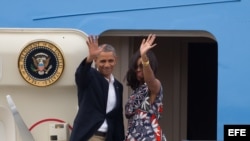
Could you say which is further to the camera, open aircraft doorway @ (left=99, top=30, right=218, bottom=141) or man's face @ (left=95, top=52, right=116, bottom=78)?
open aircraft doorway @ (left=99, top=30, right=218, bottom=141)

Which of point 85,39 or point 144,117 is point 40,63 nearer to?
point 85,39

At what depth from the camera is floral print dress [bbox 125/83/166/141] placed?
296cm

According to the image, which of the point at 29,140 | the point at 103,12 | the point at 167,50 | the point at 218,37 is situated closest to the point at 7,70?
the point at 29,140

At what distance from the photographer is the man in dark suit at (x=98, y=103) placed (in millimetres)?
2949

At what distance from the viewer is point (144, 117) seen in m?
2.97

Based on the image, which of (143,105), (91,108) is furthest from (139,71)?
(91,108)

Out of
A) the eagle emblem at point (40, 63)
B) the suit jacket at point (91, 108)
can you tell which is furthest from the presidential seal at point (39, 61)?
the suit jacket at point (91, 108)

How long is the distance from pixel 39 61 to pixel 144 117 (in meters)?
0.59

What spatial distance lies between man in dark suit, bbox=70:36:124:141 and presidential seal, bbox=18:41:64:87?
16 centimetres

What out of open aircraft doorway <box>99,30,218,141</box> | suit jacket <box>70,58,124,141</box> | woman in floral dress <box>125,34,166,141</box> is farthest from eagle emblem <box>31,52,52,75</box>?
open aircraft doorway <box>99,30,218,141</box>

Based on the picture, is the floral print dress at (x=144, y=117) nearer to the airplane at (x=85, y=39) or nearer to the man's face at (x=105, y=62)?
the man's face at (x=105, y=62)

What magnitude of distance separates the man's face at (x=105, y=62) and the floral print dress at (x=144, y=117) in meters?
0.18

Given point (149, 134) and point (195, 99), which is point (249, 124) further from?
point (195, 99)

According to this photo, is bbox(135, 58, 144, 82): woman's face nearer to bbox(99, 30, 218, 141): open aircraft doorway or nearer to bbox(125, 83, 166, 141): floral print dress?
bbox(125, 83, 166, 141): floral print dress
